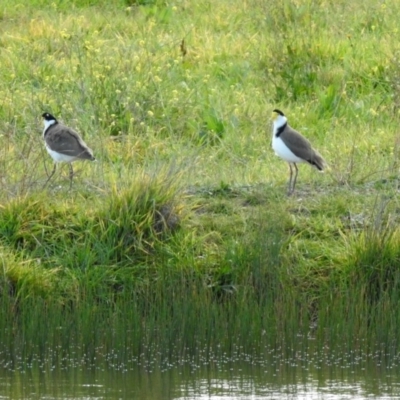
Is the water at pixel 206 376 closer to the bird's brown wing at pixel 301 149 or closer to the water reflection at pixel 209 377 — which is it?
the water reflection at pixel 209 377

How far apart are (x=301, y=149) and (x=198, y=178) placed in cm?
95

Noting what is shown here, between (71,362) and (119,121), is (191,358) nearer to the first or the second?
(71,362)

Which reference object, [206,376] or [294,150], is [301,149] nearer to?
[294,150]

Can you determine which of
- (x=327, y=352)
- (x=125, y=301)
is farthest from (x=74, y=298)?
(x=327, y=352)

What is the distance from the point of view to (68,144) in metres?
10.5

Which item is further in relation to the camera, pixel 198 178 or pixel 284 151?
pixel 198 178

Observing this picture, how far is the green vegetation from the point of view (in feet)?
28.6

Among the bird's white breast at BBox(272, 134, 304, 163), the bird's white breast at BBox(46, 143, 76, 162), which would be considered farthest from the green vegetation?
the bird's white breast at BBox(272, 134, 304, 163)

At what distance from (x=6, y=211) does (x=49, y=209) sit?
34 centimetres

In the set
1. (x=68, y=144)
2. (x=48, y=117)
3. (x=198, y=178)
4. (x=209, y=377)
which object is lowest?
(x=209, y=377)

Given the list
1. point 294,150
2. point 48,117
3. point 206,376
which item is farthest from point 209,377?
point 48,117

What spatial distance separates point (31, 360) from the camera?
831cm

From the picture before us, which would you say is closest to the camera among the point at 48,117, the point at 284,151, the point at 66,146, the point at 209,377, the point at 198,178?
the point at 209,377

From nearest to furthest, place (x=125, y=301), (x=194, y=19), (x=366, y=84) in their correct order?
(x=125, y=301)
(x=366, y=84)
(x=194, y=19)
